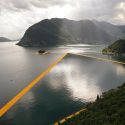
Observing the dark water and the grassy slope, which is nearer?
the grassy slope

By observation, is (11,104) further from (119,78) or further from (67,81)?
(119,78)

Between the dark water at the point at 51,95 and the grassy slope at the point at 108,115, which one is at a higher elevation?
the grassy slope at the point at 108,115

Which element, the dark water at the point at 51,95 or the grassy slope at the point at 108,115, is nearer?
the grassy slope at the point at 108,115

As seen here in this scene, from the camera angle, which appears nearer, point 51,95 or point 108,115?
point 108,115

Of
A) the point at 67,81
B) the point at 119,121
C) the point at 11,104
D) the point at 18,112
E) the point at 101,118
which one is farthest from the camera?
the point at 67,81

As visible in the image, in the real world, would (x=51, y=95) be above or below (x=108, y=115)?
below

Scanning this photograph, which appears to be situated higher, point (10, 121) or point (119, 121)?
point (119, 121)

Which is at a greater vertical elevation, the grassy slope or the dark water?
the grassy slope

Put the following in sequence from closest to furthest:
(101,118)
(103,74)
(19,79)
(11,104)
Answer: (101,118), (11,104), (19,79), (103,74)

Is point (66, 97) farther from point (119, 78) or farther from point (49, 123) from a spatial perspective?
point (119, 78)

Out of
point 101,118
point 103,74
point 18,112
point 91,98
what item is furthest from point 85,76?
point 101,118

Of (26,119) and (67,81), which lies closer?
(26,119)
